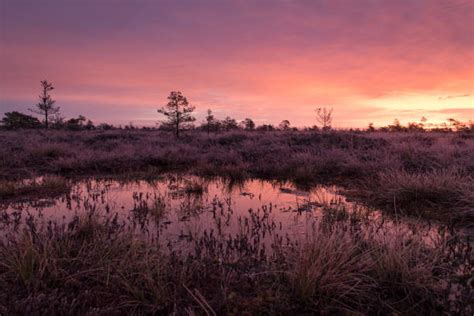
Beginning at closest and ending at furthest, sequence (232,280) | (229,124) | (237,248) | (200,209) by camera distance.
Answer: (232,280), (237,248), (200,209), (229,124)

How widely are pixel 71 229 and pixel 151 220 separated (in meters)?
1.32

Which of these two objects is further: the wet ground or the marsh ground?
the wet ground

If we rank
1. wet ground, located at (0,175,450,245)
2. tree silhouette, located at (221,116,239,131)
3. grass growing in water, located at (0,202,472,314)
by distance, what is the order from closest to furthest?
grass growing in water, located at (0,202,472,314)
wet ground, located at (0,175,450,245)
tree silhouette, located at (221,116,239,131)

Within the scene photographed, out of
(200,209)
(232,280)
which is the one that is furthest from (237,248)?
(200,209)

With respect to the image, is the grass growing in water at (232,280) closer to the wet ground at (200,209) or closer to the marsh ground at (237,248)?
the marsh ground at (237,248)

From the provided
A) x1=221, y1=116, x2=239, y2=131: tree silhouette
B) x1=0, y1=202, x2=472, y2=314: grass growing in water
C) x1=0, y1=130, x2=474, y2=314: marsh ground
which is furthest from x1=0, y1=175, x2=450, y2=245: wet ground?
x1=221, y1=116, x2=239, y2=131: tree silhouette

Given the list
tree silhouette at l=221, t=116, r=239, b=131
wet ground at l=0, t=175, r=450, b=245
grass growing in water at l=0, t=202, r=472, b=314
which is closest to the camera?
grass growing in water at l=0, t=202, r=472, b=314

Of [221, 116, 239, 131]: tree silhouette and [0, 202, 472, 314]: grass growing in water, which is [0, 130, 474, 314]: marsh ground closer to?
[0, 202, 472, 314]: grass growing in water

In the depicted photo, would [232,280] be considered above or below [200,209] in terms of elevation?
below

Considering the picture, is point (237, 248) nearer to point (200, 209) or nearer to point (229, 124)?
point (200, 209)

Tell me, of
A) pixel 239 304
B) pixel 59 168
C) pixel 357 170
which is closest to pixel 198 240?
pixel 239 304

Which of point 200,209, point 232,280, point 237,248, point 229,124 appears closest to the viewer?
point 232,280

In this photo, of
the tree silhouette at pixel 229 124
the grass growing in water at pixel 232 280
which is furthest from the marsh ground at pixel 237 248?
the tree silhouette at pixel 229 124

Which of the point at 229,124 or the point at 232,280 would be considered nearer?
the point at 232,280
